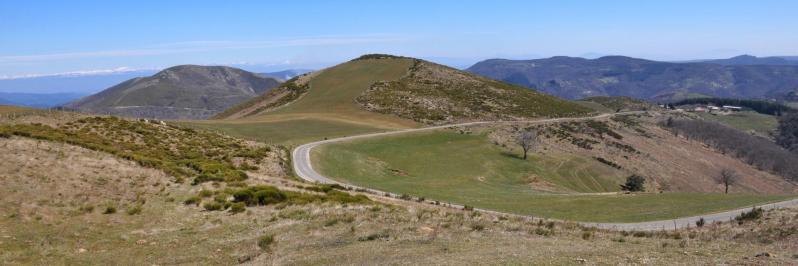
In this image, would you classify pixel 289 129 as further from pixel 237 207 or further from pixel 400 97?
pixel 237 207

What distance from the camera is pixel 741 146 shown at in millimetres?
124375

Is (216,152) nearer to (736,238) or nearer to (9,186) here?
(9,186)

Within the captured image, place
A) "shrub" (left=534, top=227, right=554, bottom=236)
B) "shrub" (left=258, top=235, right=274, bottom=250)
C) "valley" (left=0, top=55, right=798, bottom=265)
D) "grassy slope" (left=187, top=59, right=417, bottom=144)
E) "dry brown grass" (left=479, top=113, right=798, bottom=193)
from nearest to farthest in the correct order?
"valley" (left=0, top=55, right=798, bottom=265), "shrub" (left=258, top=235, right=274, bottom=250), "shrub" (left=534, top=227, right=554, bottom=236), "grassy slope" (left=187, top=59, right=417, bottom=144), "dry brown grass" (left=479, top=113, right=798, bottom=193)

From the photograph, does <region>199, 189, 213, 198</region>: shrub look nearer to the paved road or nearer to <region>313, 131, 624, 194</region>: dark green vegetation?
the paved road

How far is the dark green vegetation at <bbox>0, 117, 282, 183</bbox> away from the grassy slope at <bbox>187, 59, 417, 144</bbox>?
14.5 metres

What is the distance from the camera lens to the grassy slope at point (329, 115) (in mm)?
72438

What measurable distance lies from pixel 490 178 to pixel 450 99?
58876 millimetres

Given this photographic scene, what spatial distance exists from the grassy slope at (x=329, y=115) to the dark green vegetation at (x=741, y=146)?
74.0 m

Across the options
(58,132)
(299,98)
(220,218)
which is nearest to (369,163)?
(58,132)

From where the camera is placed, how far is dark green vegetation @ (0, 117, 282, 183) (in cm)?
3394

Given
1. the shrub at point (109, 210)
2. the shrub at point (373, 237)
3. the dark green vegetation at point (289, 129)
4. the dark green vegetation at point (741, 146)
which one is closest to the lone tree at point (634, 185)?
the dark green vegetation at point (289, 129)

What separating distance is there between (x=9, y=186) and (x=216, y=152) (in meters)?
21.3

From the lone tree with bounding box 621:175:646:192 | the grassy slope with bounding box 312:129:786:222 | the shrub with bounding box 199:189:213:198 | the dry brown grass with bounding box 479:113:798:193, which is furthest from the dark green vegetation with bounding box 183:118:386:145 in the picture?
the lone tree with bounding box 621:175:646:192

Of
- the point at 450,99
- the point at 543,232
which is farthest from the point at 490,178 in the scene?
the point at 450,99
